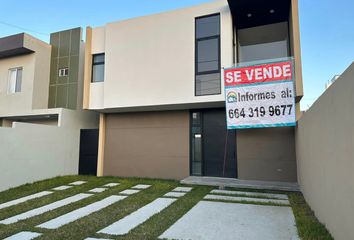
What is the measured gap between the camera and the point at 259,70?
21.3 feet

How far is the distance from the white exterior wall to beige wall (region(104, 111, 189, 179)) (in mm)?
1058

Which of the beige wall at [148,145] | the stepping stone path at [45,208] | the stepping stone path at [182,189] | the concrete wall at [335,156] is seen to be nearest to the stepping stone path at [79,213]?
the stepping stone path at [45,208]

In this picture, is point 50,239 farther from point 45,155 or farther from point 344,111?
point 45,155

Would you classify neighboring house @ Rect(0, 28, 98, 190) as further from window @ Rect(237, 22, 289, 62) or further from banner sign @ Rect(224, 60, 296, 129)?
window @ Rect(237, 22, 289, 62)

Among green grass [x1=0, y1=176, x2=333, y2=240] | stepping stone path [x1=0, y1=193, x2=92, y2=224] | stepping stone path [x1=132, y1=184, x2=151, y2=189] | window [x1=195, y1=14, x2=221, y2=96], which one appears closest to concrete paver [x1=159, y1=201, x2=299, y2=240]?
green grass [x1=0, y1=176, x2=333, y2=240]

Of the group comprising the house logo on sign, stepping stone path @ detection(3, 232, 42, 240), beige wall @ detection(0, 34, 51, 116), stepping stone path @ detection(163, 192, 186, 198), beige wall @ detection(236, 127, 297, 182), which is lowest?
stepping stone path @ detection(3, 232, 42, 240)

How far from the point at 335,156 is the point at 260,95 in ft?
12.4

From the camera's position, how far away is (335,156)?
9.30 feet

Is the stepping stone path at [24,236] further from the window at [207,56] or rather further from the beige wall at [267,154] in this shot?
the beige wall at [267,154]

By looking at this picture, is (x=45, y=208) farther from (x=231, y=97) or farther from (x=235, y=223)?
(x=231, y=97)

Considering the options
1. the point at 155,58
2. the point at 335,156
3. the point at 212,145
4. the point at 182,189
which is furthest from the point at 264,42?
the point at 335,156

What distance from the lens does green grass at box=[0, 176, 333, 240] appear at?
3.51 m

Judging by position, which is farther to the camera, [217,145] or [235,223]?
[217,145]

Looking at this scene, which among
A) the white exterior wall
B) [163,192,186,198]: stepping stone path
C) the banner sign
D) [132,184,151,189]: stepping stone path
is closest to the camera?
[163,192,186,198]: stepping stone path
